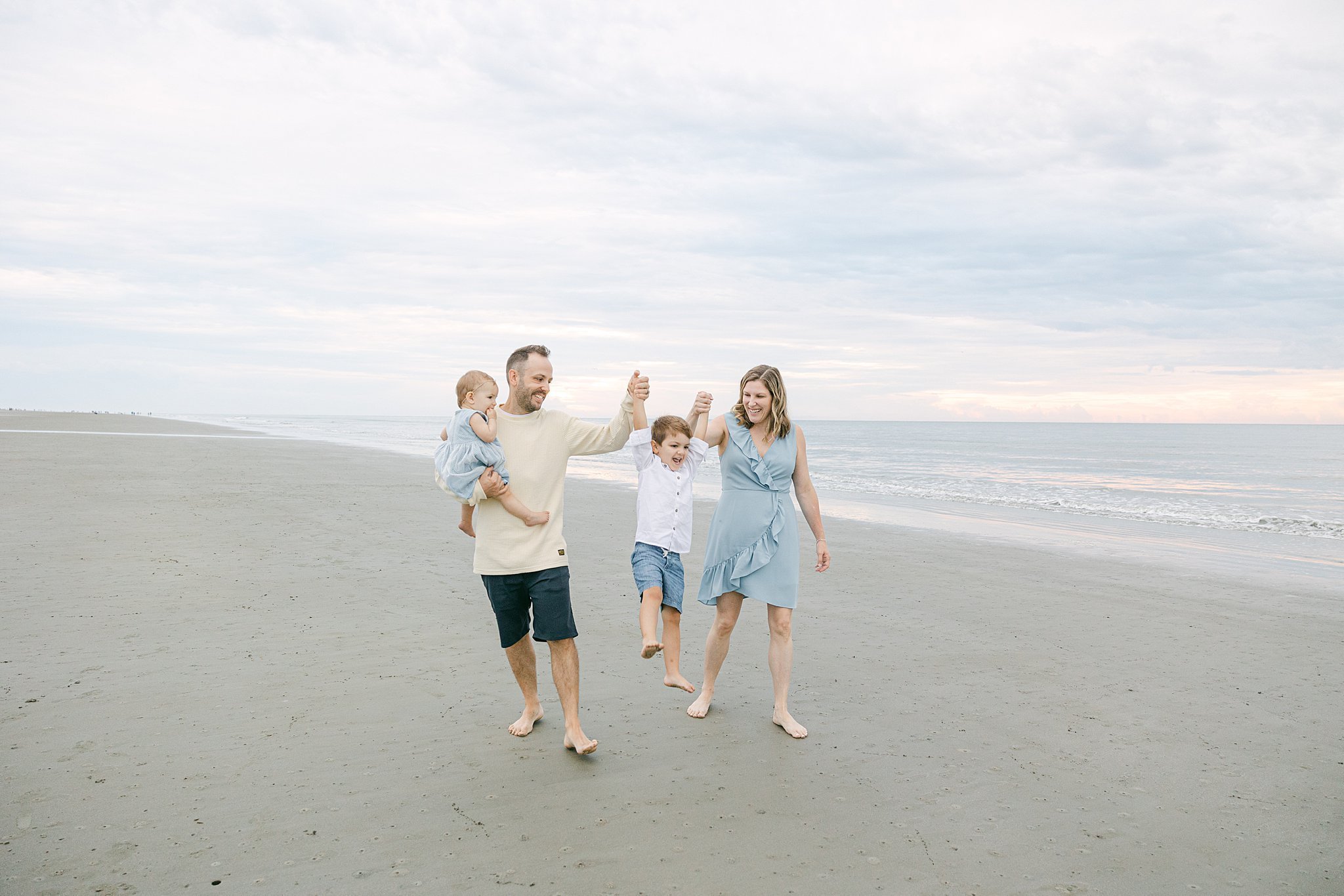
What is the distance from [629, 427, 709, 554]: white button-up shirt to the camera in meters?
5.25

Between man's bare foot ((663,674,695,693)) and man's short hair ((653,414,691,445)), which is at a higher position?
man's short hair ((653,414,691,445))

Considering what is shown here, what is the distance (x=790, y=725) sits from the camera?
15.2 ft

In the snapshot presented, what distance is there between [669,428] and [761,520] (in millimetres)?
831

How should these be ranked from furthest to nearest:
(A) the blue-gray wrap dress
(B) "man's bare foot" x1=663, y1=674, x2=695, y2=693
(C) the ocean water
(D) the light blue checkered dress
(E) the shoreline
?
(C) the ocean water, (E) the shoreline, (B) "man's bare foot" x1=663, y1=674, x2=695, y2=693, (A) the blue-gray wrap dress, (D) the light blue checkered dress

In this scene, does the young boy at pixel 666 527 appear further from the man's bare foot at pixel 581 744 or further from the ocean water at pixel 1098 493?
the ocean water at pixel 1098 493

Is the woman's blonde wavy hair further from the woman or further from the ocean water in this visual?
the ocean water

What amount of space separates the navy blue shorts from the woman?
930 mm

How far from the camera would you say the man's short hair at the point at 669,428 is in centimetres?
509

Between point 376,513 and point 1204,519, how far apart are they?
16441mm

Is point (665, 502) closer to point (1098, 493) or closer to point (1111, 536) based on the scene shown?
point (1111, 536)

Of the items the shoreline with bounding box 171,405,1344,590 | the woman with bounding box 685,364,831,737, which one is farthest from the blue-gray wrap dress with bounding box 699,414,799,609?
the shoreline with bounding box 171,405,1344,590

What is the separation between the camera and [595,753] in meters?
4.34

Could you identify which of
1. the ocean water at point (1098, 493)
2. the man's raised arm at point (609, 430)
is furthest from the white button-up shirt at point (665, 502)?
the ocean water at point (1098, 493)

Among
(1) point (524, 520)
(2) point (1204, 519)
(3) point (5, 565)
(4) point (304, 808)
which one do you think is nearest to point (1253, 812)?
(1) point (524, 520)
